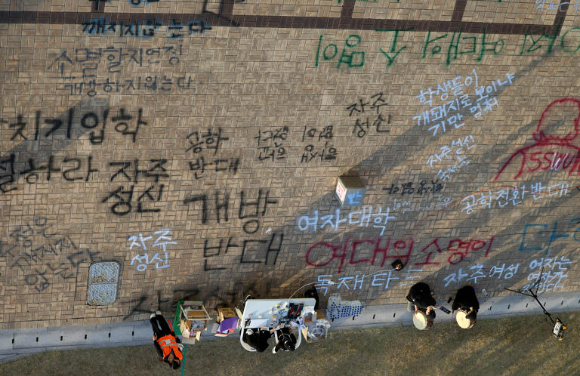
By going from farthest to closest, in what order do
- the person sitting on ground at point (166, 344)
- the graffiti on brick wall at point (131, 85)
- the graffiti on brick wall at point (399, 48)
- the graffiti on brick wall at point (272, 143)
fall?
the person sitting on ground at point (166, 344) < the graffiti on brick wall at point (272, 143) < the graffiti on brick wall at point (399, 48) < the graffiti on brick wall at point (131, 85)

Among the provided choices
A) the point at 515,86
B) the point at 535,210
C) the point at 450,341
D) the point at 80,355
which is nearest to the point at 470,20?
the point at 515,86

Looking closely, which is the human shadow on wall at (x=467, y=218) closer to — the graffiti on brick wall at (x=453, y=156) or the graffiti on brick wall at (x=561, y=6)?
the graffiti on brick wall at (x=453, y=156)

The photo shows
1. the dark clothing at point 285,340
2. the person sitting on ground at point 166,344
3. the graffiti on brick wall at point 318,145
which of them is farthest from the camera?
the dark clothing at point 285,340

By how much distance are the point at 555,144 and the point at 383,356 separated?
5090 millimetres

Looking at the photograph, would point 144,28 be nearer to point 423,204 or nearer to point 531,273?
point 423,204

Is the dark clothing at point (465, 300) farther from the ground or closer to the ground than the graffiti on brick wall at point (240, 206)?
closer to the ground

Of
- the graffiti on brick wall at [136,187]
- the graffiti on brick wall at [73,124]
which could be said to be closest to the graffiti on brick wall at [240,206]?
the graffiti on brick wall at [136,187]

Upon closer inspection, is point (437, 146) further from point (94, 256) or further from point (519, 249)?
point (94, 256)

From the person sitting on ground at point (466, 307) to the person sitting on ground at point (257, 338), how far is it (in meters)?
3.62

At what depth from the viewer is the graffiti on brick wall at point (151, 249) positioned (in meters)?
10.8

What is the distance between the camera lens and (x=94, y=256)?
422 inches

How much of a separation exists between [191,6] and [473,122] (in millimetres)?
4956

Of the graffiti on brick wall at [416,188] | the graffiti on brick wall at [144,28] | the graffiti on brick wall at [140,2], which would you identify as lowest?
the graffiti on brick wall at [416,188]

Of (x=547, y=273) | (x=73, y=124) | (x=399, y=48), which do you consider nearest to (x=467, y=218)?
(x=547, y=273)
